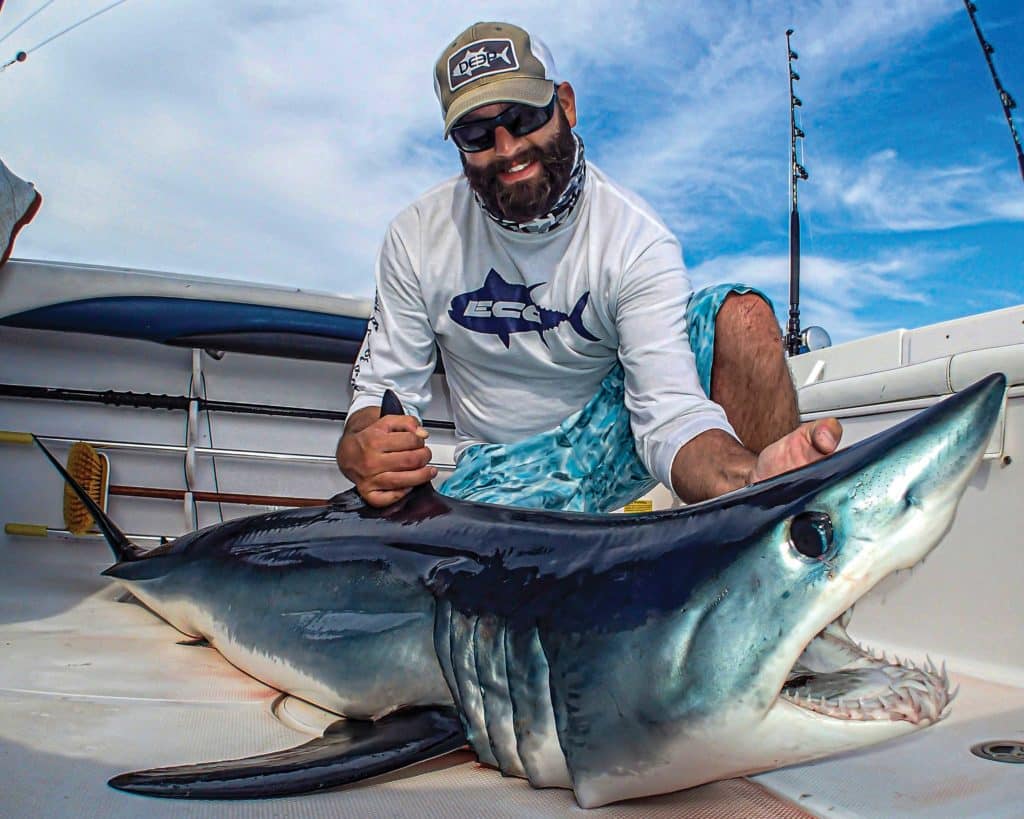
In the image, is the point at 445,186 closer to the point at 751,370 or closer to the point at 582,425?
the point at 582,425

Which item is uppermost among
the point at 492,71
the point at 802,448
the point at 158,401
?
the point at 492,71

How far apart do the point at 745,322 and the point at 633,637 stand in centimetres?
131

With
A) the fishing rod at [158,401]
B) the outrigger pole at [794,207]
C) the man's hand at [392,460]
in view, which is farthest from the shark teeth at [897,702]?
the outrigger pole at [794,207]

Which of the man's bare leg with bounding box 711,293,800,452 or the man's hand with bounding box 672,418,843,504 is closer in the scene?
the man's hand with bounding box 672,418,843,504

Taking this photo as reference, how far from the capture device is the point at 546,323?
2.26 m

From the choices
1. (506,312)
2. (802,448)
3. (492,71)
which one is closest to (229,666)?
(506,312)

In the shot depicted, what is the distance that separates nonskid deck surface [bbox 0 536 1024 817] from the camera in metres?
0.99

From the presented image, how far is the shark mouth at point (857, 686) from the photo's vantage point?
833 millimetres

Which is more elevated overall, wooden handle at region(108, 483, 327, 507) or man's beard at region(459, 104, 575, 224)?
man's beard at region(459, 104, 575, 224)

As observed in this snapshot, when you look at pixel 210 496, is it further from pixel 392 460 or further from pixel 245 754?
pixel 245 754

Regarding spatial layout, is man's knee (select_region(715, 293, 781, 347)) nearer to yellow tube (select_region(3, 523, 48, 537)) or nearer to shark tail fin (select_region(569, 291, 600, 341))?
shark tail fin (select_region(569, 291, 600, 341))

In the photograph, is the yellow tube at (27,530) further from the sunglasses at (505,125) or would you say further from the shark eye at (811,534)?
the shark eye at (811,534)

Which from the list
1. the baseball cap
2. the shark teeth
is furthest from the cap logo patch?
the shark teeth

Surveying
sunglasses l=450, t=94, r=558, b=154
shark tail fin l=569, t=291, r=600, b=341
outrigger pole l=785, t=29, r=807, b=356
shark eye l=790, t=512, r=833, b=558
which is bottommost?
shark eye l=790, t=512, r=833, b=558
